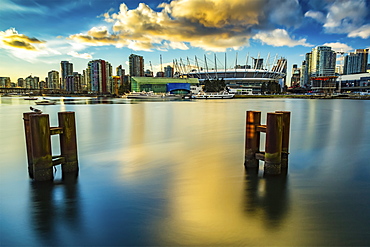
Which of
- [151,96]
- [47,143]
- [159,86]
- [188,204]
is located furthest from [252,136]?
[159,86]

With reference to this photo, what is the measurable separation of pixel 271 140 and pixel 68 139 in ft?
19.9

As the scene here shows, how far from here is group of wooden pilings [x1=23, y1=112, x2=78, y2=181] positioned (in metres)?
6.27

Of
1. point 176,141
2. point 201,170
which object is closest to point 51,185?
point 201,170

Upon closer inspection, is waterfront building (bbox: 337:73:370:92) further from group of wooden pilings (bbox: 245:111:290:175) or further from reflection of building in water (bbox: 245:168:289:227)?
reflection of building in water (bbox: 245:168:289:227)

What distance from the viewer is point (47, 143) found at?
646cm

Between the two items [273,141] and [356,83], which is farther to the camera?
[356,83]

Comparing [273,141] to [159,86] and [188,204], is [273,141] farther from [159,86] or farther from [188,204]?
[159,86]

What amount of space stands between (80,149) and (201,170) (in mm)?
7145

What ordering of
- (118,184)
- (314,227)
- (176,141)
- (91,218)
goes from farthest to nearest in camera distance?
(176,141) < (118,184) < (91,218) < (314,227)

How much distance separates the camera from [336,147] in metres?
13.1

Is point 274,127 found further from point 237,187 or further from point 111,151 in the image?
point 111,151

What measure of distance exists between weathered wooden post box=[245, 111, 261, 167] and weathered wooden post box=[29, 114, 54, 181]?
19.4ft

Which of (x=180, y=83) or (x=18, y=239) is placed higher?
(x=180, y=83)

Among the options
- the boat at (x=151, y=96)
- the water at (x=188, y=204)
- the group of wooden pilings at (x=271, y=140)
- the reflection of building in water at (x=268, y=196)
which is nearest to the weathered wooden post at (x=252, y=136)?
the group of wooden pilings at (x=271, y=140)
